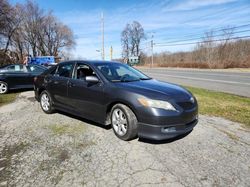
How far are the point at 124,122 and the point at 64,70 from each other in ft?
8.33

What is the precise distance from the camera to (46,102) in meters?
6.49

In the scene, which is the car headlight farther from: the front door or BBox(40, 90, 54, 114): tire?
BBox(40, 90, 54, 114): tire

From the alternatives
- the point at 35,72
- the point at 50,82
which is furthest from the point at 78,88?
the point at 35,72

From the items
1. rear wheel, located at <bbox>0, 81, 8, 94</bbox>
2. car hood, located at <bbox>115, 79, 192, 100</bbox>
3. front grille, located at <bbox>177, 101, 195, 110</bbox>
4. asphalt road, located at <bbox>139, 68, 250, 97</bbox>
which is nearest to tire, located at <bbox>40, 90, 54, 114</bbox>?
car hood, located at <bbox>115, 79, 192, 100</bbox>

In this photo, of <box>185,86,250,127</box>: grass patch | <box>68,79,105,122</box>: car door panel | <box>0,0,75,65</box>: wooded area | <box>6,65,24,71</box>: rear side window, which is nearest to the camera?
<box>68,79,105,122</box>: car door panel

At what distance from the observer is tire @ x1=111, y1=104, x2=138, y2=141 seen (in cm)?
413

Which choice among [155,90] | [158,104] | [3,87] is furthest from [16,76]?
[158,104]

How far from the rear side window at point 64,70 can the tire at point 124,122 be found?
1.87m

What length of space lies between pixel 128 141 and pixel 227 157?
1714 millimetres

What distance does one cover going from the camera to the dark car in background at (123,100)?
3938 mm

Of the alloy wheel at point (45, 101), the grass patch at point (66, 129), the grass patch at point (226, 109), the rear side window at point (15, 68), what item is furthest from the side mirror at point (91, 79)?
the rear side window at point (15, 68)

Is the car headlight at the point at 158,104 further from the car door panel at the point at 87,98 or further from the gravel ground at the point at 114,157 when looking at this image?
the car door panel at the point at 87,98

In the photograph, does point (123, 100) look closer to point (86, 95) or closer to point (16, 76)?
point (86, 95)

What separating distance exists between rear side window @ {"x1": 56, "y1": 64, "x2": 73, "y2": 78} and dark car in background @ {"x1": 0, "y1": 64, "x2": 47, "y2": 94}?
538 cm
